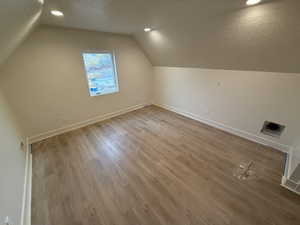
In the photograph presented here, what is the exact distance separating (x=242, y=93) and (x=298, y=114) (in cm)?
82

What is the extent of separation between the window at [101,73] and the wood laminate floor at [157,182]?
1296 mm

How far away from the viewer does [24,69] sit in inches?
92.5

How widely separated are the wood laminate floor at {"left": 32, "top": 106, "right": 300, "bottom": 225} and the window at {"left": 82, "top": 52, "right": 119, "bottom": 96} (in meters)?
1.30

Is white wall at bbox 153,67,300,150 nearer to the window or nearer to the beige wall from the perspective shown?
the window

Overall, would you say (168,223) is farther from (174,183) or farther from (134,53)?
(134,53)

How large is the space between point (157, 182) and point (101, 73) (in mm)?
2885

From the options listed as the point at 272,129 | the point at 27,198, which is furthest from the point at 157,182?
the point at 272,129

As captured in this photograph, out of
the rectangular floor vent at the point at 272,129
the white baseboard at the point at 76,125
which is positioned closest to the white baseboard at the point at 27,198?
the white baseboard at the point at 76,125

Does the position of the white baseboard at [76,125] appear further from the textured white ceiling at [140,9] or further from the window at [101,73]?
the textured white ceiling at [140,9]

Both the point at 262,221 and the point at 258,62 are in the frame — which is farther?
the point at 258,62

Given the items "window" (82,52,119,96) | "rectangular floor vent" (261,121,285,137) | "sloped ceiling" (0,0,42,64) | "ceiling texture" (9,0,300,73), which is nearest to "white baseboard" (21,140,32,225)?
"sloped ceiling" (0,0,42,64)

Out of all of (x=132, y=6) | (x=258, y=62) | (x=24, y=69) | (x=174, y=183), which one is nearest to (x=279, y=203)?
(x=174, y=183)

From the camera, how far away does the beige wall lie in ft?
7.63

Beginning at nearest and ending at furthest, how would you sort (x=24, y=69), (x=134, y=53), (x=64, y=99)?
(x=24, y=69), (x=64, y=99), (x=134, y=53)
